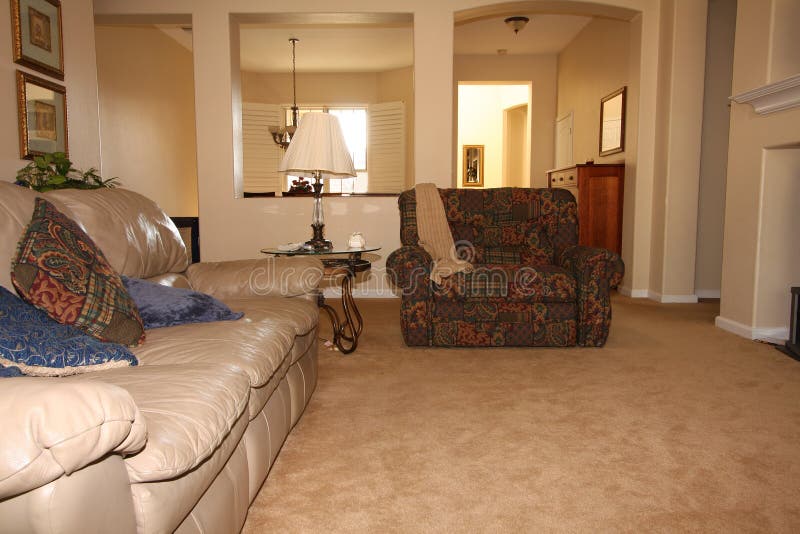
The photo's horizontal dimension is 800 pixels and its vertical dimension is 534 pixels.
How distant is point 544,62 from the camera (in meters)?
7.45

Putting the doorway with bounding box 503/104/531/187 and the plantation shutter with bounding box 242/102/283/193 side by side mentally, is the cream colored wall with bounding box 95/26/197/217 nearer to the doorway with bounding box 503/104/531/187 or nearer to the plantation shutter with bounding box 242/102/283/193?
the plantation shutter with bounding box 242/102/283/193

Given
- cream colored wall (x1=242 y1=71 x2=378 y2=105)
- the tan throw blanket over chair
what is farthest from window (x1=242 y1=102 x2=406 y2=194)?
the tan throw blanket over chair

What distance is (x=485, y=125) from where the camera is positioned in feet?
31.4

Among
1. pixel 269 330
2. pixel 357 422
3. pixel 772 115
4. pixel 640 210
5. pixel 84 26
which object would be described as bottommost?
pixel 357 422

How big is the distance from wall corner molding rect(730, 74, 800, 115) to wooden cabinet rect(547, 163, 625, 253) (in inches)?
70.9

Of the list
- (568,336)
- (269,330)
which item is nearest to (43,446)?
(269,330)

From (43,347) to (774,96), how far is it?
11.8 ft

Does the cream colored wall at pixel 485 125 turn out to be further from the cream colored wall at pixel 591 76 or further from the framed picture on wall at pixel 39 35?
the framed picture on wall at pixel 39 35

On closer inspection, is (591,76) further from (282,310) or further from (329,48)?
(282,310)

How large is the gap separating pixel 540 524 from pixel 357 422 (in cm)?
87

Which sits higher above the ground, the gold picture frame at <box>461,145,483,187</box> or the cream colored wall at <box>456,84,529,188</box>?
the cream colored wall at <box>456,84,529,188</box>

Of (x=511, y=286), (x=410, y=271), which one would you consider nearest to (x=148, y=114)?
(x=410, y=271)

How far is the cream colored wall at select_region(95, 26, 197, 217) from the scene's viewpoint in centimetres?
530

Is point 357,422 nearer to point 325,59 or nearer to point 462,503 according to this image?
point 462,503
